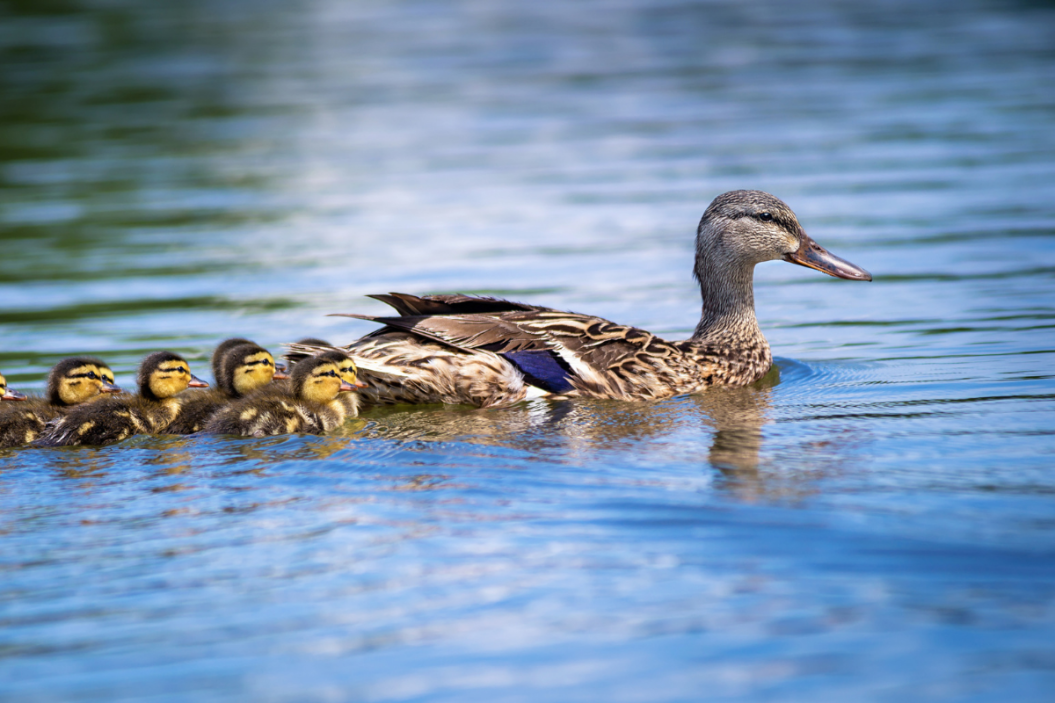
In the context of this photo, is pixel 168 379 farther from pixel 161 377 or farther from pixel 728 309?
pixel 728 309

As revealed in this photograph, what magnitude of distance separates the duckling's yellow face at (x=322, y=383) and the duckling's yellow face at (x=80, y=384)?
1021 mm

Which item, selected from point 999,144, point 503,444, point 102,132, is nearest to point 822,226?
point 999,144

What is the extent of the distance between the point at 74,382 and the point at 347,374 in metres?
1.30

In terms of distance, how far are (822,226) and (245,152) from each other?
8044 millimetres

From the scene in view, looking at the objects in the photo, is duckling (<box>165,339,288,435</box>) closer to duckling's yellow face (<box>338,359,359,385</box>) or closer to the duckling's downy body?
the duckling's downy body

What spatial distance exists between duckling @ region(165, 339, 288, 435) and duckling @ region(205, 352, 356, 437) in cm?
21

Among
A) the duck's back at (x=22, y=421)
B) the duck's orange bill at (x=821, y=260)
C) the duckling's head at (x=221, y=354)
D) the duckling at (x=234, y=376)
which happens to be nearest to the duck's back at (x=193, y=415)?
the duckling at (x=234, y=376)

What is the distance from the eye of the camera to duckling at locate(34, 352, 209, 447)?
6277mm

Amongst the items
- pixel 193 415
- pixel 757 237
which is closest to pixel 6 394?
pixel 193 415

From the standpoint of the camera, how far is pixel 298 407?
6.53m

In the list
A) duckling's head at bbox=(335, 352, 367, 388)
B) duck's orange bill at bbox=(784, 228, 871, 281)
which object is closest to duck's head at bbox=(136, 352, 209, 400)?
duckling's head at bbox=(335, 352, 367, 388)

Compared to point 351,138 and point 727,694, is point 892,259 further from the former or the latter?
point 351,138

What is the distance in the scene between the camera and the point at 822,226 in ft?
39.1

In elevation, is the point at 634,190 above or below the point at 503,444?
above
